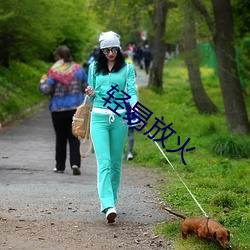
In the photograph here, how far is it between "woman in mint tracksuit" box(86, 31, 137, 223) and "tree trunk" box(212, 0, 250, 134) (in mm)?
8600

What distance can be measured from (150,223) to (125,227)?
0.30 m

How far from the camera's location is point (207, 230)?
6.14 metres

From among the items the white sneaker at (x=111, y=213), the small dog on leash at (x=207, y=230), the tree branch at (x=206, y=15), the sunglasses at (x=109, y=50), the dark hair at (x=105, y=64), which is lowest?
the white sneaker at (x=111, y=213)

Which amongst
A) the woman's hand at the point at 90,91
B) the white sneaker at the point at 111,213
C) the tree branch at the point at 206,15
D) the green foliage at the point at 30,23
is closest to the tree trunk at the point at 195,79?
the green foliage at the point at 30,23

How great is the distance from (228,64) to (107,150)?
9.15 metres

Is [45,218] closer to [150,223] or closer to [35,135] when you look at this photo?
[150,223]

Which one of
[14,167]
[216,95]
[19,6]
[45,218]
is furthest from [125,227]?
[216,95]

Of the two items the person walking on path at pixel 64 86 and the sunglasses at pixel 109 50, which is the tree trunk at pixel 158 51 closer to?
the person walking on path at pixel 64 86

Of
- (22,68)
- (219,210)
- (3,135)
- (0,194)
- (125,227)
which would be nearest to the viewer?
(125,227)

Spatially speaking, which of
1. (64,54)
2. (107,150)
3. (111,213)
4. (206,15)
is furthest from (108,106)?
(206,15)

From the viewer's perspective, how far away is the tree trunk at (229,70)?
15.9m

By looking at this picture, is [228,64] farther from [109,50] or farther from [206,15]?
[109,50]

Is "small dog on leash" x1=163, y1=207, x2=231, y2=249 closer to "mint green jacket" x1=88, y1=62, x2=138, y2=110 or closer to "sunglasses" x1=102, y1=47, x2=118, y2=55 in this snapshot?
"mint green jacket" x1=88, y1=62, x2=138, y2=110

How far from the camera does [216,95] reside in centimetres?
3319
